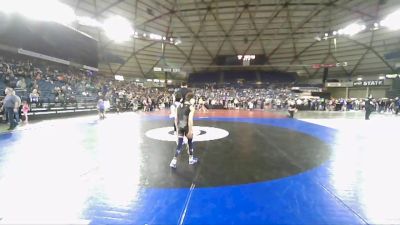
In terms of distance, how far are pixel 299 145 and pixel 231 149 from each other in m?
2.31

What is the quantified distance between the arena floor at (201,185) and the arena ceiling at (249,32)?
76.3 ft

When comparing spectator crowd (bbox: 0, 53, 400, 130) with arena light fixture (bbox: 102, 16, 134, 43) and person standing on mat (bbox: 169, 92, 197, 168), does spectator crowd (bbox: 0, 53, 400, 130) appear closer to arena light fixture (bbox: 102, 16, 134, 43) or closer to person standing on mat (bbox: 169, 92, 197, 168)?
arena light fixture (bbox: 102, 16, 134, 43)

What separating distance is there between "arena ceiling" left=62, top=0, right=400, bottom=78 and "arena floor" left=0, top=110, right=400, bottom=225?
76.3 feet

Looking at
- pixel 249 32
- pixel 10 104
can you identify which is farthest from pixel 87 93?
pixel 249 32

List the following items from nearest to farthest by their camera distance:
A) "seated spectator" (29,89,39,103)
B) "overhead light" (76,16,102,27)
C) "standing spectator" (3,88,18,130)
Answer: "standing spectator" (3,88,18,130), "seated spectator" (29,89,39,103), "overhead light" (76,16,102,27)

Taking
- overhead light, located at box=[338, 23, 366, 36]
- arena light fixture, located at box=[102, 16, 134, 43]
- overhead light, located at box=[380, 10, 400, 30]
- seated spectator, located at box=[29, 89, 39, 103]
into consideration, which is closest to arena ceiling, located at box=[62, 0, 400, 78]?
arena light fixture, located at box=[102, 16, 134, 43]

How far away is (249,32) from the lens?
3241 cm

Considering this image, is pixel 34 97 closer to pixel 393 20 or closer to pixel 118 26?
pixel 118 26

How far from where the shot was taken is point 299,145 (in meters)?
7.18

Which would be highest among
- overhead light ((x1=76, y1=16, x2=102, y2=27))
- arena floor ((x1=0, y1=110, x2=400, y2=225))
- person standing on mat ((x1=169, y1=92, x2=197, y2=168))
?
overhead light ((x1=76, y1=16, x2=102, y2=27))

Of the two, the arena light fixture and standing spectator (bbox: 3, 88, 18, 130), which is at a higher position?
the arena light fixture

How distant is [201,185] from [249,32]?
105ft

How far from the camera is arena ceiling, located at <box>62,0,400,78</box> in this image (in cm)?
2548

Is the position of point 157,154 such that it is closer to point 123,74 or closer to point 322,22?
point 322,22
